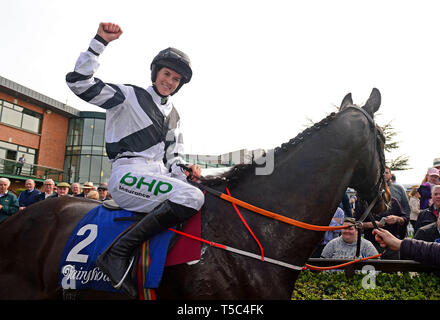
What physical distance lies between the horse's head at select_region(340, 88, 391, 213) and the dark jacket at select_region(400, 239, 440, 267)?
0.38 metres

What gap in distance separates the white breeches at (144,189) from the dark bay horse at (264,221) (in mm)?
226

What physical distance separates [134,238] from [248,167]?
110 centimetres

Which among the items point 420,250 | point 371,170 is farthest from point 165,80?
point 420,250

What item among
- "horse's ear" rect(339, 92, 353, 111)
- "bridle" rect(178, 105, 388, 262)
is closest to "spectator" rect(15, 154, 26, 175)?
"bridle" rect(178, 105, 388, 262)

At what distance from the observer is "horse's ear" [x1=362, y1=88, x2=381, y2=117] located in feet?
9.27

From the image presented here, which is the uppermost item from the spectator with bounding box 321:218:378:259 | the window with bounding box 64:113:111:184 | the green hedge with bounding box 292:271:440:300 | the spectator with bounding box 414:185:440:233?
the window with bounding box 64:113:111:184

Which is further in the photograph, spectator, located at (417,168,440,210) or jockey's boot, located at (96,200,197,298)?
spectator, located at (417,168,440,210)

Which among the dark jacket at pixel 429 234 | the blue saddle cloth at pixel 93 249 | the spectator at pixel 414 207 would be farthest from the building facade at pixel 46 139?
the dark jacket at pixel 429 234

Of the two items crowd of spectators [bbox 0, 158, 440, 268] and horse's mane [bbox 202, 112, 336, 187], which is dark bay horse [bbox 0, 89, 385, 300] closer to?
horse's mane [bbox 202, 112, 336, 187]

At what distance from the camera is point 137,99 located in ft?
9.23

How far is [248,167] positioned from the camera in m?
2.72
